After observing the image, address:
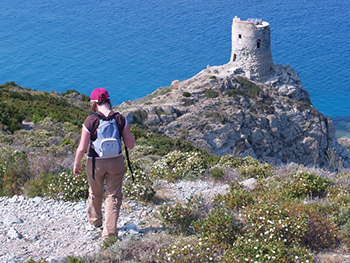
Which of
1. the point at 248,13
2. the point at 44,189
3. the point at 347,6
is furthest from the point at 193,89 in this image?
the point at 347,6

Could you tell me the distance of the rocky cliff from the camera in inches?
1181

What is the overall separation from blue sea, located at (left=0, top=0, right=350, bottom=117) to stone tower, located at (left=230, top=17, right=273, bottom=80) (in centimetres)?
1609

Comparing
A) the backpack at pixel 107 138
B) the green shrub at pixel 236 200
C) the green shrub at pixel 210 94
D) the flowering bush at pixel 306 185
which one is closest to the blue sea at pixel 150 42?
the green shrub at pixel 210 94

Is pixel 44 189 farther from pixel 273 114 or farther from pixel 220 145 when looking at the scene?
pixel 273 114

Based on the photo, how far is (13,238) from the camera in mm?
6344

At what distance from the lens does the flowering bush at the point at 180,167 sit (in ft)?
31.5

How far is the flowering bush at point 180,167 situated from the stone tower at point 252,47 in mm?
27737

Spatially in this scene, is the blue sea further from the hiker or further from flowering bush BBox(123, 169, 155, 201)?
the hiker

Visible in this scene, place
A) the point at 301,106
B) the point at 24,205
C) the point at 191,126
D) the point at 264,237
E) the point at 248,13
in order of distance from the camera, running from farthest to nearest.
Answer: the point at 248,13, the point at 301,106, the point at 191,126, the point at 24,205, the point at 264,237

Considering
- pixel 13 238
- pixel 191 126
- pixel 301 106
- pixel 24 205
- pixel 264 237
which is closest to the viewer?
pixel 264 237

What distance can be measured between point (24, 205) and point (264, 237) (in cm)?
445

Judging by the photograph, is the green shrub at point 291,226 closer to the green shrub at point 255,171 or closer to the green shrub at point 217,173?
the green shrub at point 217,173

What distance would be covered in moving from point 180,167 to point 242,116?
23843 millimetres

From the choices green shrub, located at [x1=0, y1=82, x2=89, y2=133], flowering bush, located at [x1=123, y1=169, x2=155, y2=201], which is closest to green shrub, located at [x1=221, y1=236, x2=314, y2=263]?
flowering bush, located at [x1=123, y1=169, x2=155, y2=201]
